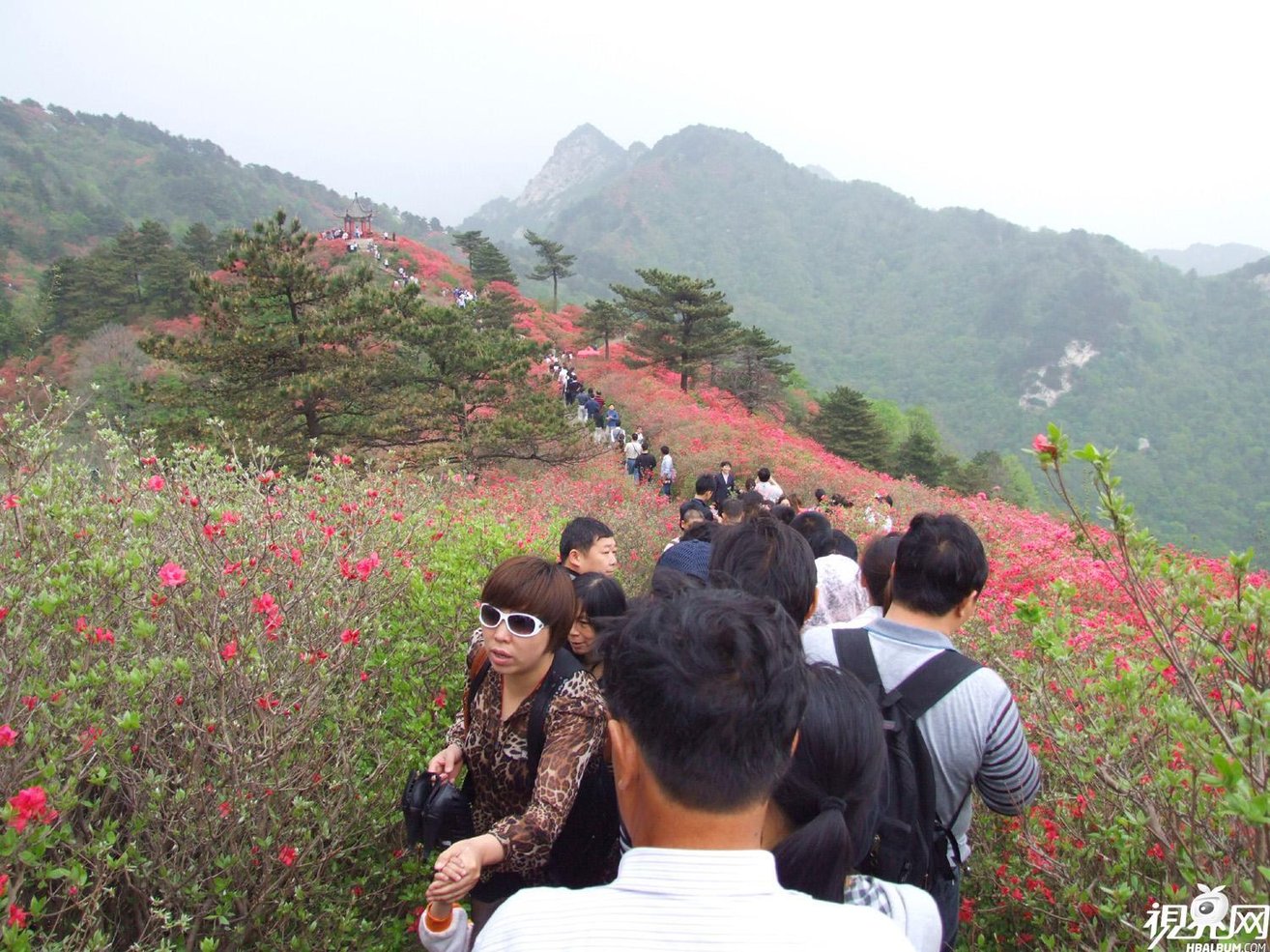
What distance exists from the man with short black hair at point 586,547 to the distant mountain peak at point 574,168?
19792 cm

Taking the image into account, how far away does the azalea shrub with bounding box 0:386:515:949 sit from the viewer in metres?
1.85

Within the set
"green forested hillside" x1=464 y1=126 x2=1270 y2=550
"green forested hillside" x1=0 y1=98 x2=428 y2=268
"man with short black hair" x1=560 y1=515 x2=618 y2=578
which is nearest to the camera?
"man with short black hair" x1=560 y1=515 x2=618 y2=578

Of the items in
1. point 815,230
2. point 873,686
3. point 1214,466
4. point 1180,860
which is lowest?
point 1214,466

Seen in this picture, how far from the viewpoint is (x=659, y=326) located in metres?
22.9

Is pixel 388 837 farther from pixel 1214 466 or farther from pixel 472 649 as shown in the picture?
pixel 1214 466

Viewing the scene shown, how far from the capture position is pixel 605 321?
27.4 metres

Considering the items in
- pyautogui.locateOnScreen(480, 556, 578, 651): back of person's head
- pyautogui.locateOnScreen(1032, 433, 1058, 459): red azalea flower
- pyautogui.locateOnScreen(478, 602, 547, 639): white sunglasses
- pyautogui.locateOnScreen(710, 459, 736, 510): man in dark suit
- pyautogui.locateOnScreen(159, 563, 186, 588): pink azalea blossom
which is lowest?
pyautogui.locateOnScreen(710, 459, 736, 510): man in dark suit

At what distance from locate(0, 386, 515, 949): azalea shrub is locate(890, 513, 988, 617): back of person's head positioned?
181 centimetres

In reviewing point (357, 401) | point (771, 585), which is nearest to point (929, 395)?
point (357, 401)

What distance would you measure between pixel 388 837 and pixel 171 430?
30.3 feet

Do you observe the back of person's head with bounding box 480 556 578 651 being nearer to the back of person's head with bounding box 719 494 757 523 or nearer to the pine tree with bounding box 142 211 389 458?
the back of person's head with bounding box 719 494 757 523

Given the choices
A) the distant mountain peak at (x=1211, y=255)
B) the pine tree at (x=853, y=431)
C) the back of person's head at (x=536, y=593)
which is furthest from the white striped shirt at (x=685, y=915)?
the distant mountain peak at (x=1211, y=255)

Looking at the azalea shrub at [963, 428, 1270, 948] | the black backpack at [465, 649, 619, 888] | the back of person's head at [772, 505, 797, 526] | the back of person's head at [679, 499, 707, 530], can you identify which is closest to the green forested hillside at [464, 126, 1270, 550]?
the back of person's head at [772, 505, 797, 526]

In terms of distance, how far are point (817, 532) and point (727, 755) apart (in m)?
2.92
